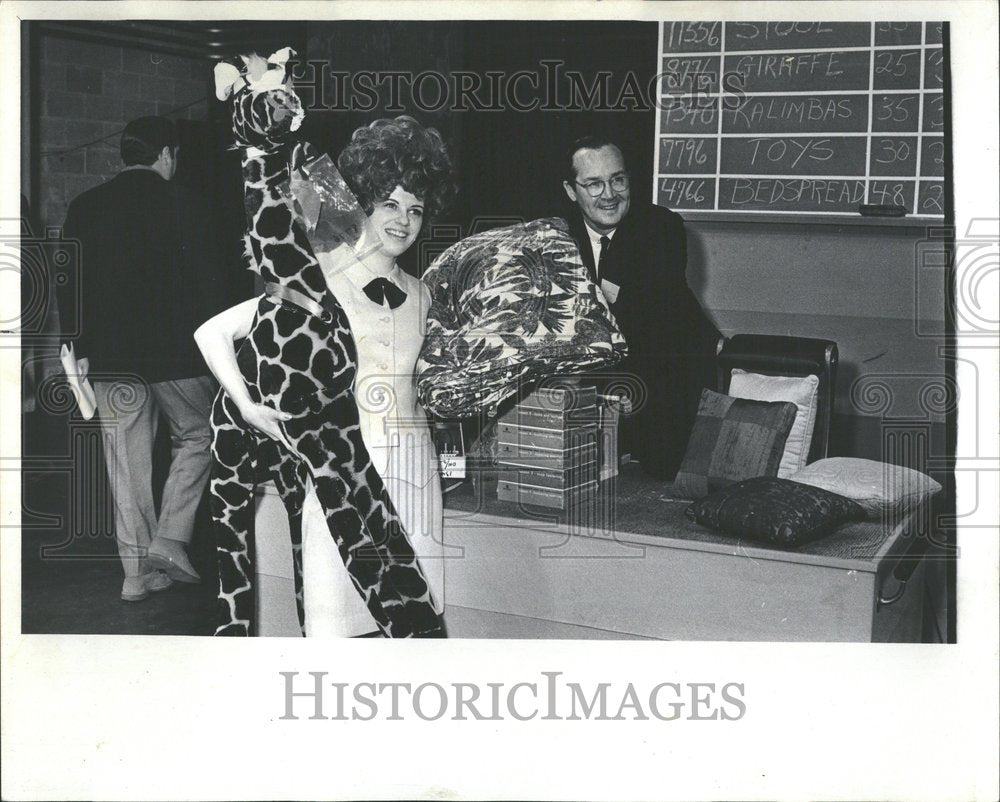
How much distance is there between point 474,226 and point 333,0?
93cm

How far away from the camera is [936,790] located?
152 inches

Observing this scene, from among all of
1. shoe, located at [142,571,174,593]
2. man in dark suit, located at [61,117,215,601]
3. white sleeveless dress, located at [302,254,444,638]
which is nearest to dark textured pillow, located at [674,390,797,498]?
white sleeveless dress, located at [302,254,444,638]

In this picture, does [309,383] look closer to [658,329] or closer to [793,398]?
[658,329]

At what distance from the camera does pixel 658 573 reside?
380 cm

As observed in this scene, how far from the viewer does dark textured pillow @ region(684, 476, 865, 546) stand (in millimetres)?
3549

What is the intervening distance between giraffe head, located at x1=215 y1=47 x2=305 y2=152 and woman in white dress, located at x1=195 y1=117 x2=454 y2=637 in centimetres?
24

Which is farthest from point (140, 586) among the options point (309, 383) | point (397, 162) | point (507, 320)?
point (397, 162)

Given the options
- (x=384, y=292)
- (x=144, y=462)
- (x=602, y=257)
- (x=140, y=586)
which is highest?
→ (x=602, y=257)

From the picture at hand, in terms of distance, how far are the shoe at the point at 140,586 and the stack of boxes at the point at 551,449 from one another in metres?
1.32

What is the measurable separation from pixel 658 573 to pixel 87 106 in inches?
103

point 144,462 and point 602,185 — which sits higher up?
point 602,185

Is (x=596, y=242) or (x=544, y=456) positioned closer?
(x=544, y=456)

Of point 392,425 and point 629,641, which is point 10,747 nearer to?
point 392,425

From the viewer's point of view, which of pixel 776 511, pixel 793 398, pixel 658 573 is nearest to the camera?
pixel 776 511
